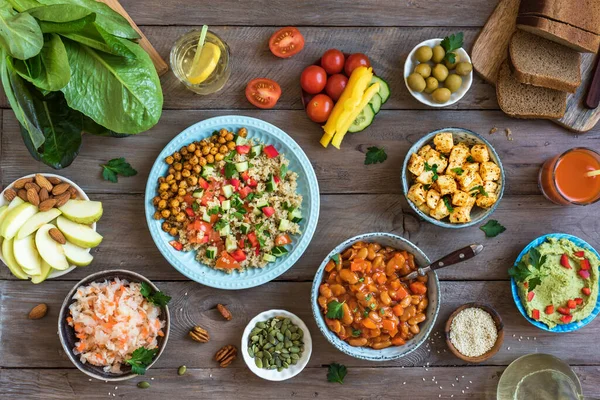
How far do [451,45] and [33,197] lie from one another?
1.93 metres

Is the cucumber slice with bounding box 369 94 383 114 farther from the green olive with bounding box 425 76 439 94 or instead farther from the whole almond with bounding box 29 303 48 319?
the whole almond with bounding box 29 303 48 319

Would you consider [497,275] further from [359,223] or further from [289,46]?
[289,46]

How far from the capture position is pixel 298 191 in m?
2.55

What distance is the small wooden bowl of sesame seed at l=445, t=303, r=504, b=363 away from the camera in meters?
2.51

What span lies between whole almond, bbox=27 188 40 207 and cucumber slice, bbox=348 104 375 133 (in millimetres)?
1392

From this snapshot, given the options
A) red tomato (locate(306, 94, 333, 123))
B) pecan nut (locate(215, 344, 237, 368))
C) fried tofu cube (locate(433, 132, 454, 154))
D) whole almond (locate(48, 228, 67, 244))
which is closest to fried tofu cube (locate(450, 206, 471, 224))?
fried tofu cube (locate(433, 132, 454, 154))

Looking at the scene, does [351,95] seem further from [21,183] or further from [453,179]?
[21,183]

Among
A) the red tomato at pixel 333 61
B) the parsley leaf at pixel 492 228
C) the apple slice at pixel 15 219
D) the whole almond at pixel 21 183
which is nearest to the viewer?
the apple slice at pixel 15 219

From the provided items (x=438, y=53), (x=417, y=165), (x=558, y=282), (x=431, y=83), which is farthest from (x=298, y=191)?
(x=558, y=282)

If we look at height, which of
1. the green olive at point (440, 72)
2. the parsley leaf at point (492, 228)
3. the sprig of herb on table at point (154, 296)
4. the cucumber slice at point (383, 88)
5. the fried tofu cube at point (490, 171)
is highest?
the green olive at point (440, 72)

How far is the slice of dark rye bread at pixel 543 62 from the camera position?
2471 mm

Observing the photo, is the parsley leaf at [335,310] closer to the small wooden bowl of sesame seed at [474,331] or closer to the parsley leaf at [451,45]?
the small wooden bowl of sesame seed at [474,331]

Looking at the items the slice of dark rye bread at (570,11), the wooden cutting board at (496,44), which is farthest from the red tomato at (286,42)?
the slice of dark rye bread at (570,11)

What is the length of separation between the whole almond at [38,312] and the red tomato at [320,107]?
4.89 feet
